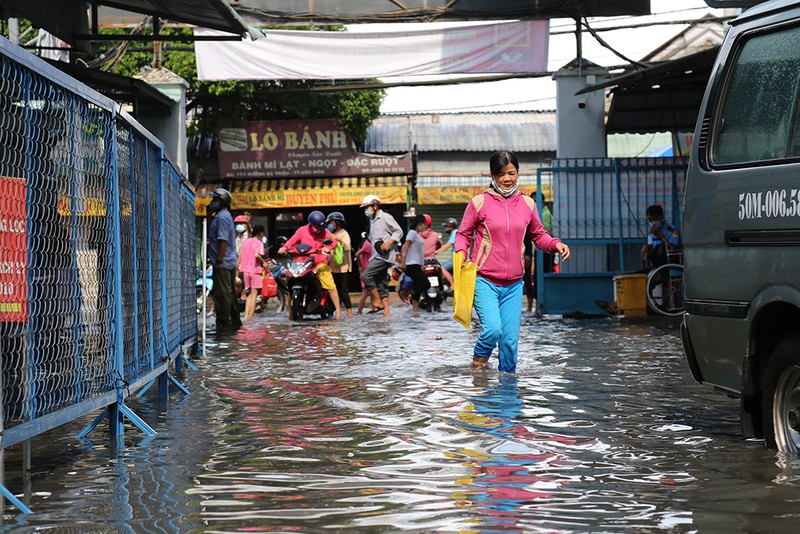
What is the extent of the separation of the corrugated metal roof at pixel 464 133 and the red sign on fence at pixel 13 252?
32.9 meters

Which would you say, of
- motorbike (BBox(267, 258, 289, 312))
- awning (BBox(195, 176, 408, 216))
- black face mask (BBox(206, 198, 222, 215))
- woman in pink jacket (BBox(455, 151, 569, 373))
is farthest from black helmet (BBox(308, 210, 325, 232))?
awning (BBox(195, 176, 408, 216))

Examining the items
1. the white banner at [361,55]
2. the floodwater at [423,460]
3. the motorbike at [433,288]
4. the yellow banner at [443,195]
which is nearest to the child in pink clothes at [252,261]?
the motorbike at [433,288]

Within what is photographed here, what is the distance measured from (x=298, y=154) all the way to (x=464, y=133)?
6.64 m

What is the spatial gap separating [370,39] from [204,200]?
1607 cm

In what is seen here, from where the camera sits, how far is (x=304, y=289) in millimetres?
20016

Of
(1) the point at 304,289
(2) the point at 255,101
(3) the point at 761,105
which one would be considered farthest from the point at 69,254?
(2) the point at 255,101

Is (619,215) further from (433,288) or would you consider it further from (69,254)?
(69,254)

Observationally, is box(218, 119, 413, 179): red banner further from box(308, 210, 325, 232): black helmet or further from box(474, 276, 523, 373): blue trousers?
box(474, 276, 523, 373): blue trousers

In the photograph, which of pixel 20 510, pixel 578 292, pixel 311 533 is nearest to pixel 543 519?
pixel 311 533

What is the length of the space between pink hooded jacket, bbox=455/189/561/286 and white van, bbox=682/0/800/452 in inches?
126

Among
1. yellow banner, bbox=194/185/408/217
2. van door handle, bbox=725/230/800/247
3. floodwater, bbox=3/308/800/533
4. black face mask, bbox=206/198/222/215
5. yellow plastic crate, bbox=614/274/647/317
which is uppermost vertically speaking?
yellow banner, bbox=194/185/408/217

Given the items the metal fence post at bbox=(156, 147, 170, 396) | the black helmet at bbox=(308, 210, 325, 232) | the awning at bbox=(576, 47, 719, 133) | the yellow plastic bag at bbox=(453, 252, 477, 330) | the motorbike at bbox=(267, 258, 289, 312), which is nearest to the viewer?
the metal fence post at bbox=(156, 147, 170, 396)

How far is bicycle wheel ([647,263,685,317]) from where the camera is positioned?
17.1 meters

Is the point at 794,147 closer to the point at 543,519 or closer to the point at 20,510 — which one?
the point at 543,519
